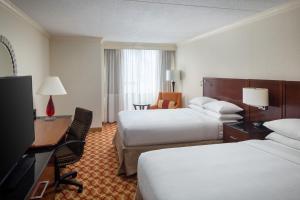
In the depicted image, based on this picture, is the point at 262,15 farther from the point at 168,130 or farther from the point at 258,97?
the point at 168,130

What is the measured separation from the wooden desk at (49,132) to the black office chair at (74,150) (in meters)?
0.15

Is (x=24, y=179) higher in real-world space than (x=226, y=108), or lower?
lower

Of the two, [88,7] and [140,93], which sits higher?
[88,7]

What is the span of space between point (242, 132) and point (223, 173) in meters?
1.37

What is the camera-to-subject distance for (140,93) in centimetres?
656

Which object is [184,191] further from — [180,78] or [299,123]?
[180,78]

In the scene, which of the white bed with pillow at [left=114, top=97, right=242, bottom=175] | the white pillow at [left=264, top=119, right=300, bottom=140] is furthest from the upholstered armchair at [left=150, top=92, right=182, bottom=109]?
the white pillow at [left=264, top=119, right=300, bottom=140]

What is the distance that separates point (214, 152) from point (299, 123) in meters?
1.03

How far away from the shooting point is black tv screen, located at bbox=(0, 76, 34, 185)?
4.38 ft

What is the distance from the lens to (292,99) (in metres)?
2.77

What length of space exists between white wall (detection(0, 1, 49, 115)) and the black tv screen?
1374mm

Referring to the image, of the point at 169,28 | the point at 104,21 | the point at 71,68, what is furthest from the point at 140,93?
the point at 104,21

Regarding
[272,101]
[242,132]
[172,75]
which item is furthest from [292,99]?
[172,75]

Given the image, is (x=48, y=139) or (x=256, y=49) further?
(x=256, y=49)
